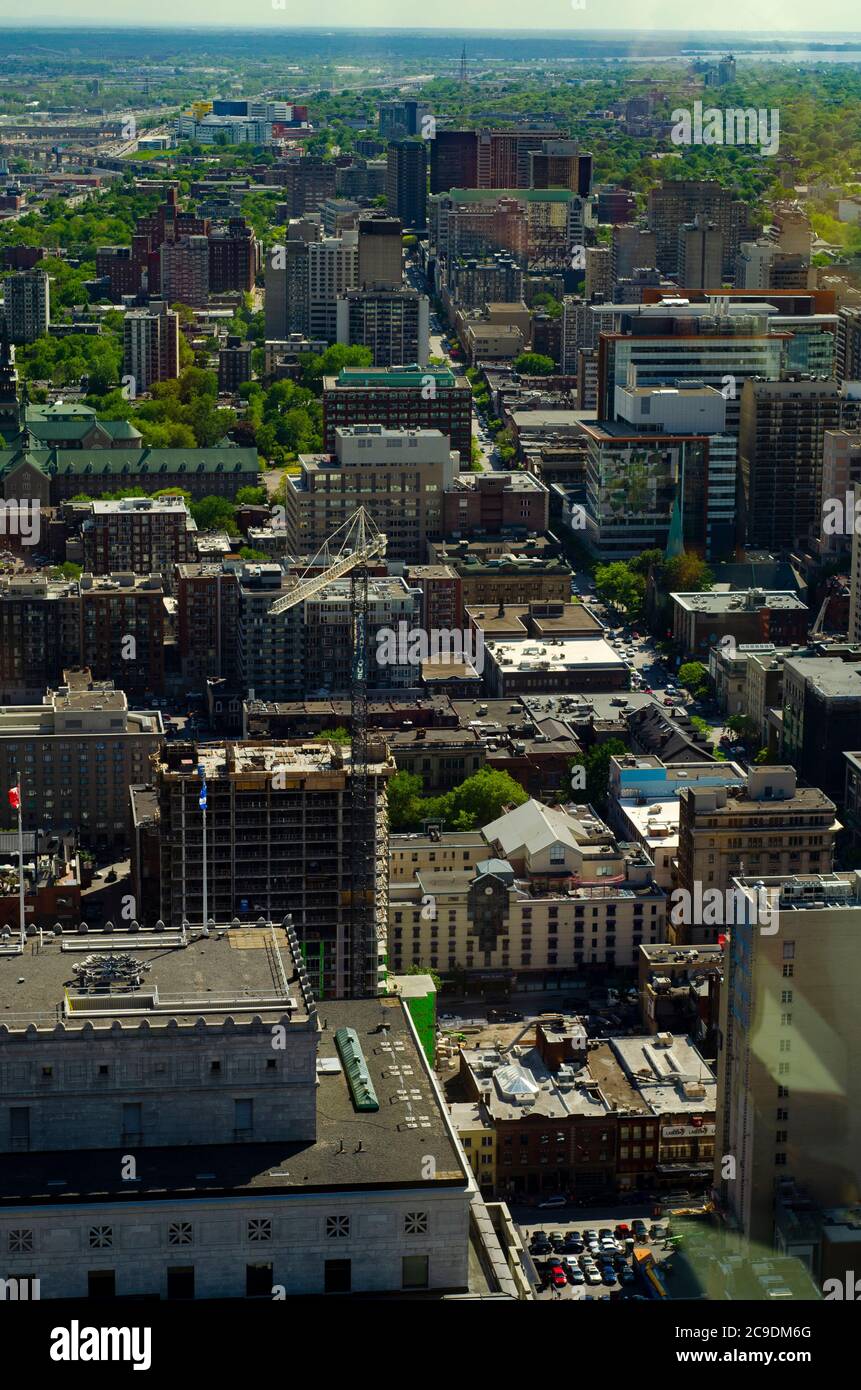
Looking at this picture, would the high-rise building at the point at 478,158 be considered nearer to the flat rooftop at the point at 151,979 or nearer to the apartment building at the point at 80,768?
the apartment building at the point at 80,768

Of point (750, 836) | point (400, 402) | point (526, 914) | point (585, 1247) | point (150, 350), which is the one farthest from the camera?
point (150, 350)

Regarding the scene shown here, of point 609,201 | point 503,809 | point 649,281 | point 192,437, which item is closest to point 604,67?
point 649,281

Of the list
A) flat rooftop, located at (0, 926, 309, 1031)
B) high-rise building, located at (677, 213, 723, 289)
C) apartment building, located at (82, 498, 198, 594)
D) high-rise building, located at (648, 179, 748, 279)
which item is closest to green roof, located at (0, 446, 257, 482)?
apartment building, located at (82, 498, 198, 594)

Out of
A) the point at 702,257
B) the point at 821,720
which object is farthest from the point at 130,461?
the point at 702,257

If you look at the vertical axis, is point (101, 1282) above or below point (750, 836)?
above

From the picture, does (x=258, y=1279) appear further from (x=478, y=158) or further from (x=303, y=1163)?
(x=478, y=158)

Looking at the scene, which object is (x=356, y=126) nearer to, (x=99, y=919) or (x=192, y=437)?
(x=192, y=437)
